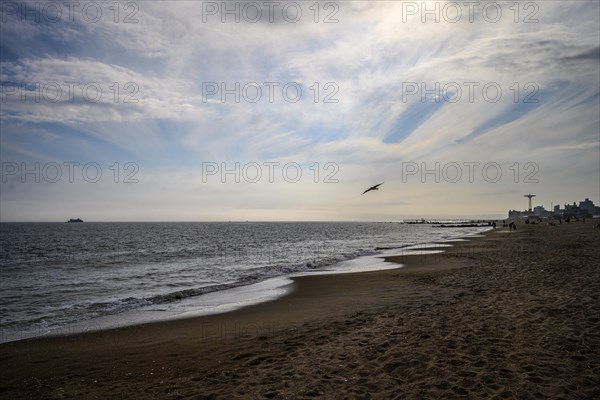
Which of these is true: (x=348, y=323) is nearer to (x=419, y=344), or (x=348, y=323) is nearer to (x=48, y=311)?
(x=419, y=344)

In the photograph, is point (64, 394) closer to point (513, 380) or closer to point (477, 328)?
point (513, 380)

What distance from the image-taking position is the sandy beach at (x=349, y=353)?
20.0 feet

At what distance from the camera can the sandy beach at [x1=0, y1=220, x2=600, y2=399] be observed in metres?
6.08

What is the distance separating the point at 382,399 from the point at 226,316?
7827mm

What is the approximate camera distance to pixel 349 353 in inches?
302

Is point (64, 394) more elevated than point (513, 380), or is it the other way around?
point (513, 380)

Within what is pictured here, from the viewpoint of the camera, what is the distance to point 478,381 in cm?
599

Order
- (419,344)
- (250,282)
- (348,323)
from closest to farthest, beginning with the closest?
(419,344), (348,323), (250,282)

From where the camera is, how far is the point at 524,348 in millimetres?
7238

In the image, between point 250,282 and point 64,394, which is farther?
point 250,282

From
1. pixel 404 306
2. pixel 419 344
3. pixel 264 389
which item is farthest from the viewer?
pixel 404 306

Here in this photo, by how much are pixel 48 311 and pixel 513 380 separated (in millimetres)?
16012

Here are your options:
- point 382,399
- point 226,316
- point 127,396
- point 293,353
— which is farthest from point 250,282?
point 382,399

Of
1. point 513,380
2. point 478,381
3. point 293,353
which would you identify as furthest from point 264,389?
point 513,380
